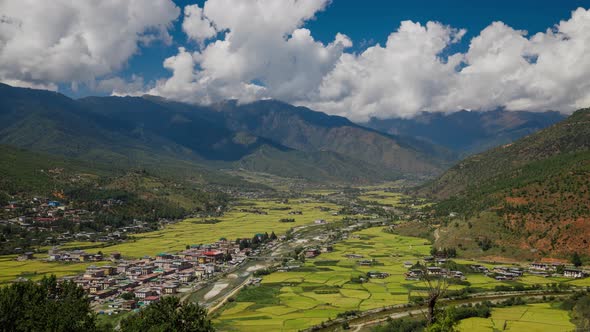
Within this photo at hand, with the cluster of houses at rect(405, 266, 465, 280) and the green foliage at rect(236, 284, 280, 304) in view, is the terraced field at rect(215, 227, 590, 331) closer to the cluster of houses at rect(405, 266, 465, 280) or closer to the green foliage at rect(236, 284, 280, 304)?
the green foliage at rect(236, 284, 280, 304)

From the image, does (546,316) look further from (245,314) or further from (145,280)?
(145,280)

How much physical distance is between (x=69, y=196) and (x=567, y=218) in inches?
7132

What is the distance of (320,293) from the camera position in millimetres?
87750

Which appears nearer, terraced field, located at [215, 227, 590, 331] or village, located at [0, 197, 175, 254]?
terraced field, located at [215, 227, 590, 331]

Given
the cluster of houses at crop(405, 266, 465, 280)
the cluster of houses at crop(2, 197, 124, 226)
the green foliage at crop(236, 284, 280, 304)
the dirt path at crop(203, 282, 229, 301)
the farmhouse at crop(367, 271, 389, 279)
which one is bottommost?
the dirt path at crop(203, 282, 229, 301)

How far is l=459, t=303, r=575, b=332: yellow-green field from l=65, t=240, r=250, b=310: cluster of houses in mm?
53711

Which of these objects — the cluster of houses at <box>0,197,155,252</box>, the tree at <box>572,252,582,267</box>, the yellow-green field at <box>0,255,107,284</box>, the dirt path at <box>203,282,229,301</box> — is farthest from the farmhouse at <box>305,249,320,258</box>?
the cluster of houses at <box>0,197,155,252</box>

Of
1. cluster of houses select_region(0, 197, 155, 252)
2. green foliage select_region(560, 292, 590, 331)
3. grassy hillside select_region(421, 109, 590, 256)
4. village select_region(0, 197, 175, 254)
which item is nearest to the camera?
green foliage select_region(560, 292, 590, 331)

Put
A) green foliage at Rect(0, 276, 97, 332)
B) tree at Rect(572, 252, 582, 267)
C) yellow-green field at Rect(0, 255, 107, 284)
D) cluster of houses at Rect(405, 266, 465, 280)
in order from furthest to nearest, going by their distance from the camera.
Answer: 1. tree at Rect(572, 252, 582, 267)
2. yellow-green field at Rect(0, 255, 107, 284)
3. cluster of houses at Rect(405, 266, 465, 280)
4. green foliage at Rect(0, 276, 97, 332)

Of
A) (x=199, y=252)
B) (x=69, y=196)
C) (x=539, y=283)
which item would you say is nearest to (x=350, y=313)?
(x=539, y=283)

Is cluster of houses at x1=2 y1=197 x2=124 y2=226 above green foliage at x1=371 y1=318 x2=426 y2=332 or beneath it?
above

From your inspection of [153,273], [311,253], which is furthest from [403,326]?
[311,253]

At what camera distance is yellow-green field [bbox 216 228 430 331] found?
7219cm

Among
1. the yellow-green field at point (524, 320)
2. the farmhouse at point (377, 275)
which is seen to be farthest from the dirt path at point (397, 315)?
the farmhouse at point (377, 275)
